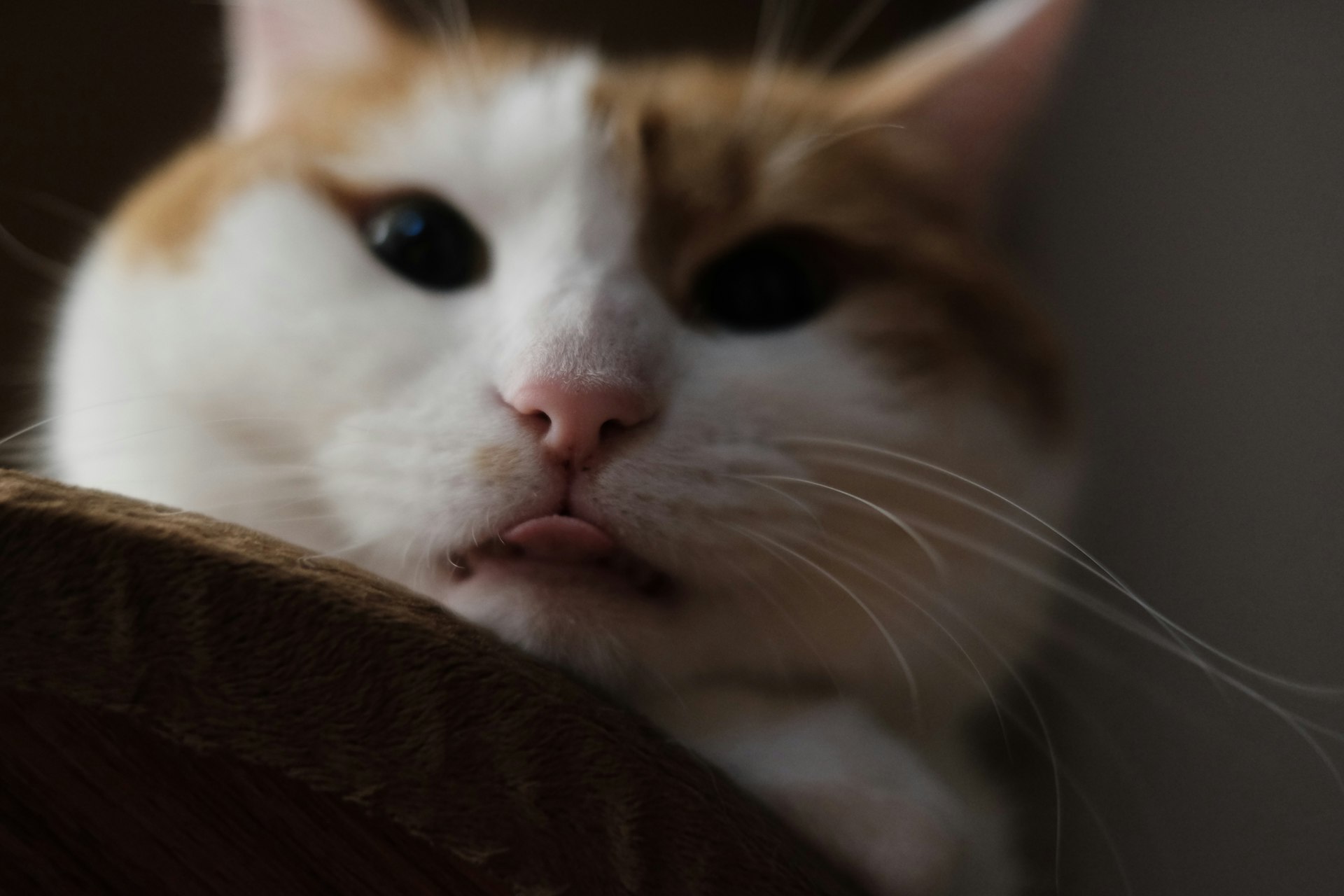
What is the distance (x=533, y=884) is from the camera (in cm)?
40

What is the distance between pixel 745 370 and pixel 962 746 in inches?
15.1

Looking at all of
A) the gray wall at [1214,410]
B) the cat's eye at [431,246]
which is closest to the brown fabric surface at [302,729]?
the cat's eye at [431,246]

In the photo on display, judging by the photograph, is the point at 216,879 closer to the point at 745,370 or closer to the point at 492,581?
the point at 492,581

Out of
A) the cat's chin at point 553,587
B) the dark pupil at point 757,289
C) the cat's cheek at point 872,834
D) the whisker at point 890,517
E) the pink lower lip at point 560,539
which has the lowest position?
the cat's cheek at point 872,834

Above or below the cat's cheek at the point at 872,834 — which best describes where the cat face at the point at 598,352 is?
above

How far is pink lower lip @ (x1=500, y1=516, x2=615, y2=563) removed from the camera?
524 mm

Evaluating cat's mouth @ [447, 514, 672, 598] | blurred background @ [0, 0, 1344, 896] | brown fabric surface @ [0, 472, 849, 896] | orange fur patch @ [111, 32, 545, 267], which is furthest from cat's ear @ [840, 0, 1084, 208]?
brown fabric surface @ [0, 472, 849, 896]

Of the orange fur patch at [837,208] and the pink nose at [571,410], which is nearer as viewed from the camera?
the pink nose at [571,410]

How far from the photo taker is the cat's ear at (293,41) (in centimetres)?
78

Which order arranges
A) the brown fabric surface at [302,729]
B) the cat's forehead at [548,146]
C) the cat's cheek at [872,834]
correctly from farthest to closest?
the cat's forehead at [548,146] < the cat's cheek at [872,834] < the brown fabric surface at [302,729]

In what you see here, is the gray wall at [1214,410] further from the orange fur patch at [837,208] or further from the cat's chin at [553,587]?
the cat's chin at [553,587]

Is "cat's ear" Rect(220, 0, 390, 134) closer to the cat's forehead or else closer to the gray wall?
the cat's forehead

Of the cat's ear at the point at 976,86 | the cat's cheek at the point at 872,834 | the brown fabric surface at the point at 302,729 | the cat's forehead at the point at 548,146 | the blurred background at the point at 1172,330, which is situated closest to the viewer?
the brown fabric surface at the point at 302,729

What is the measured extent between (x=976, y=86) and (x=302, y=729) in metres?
0.69
